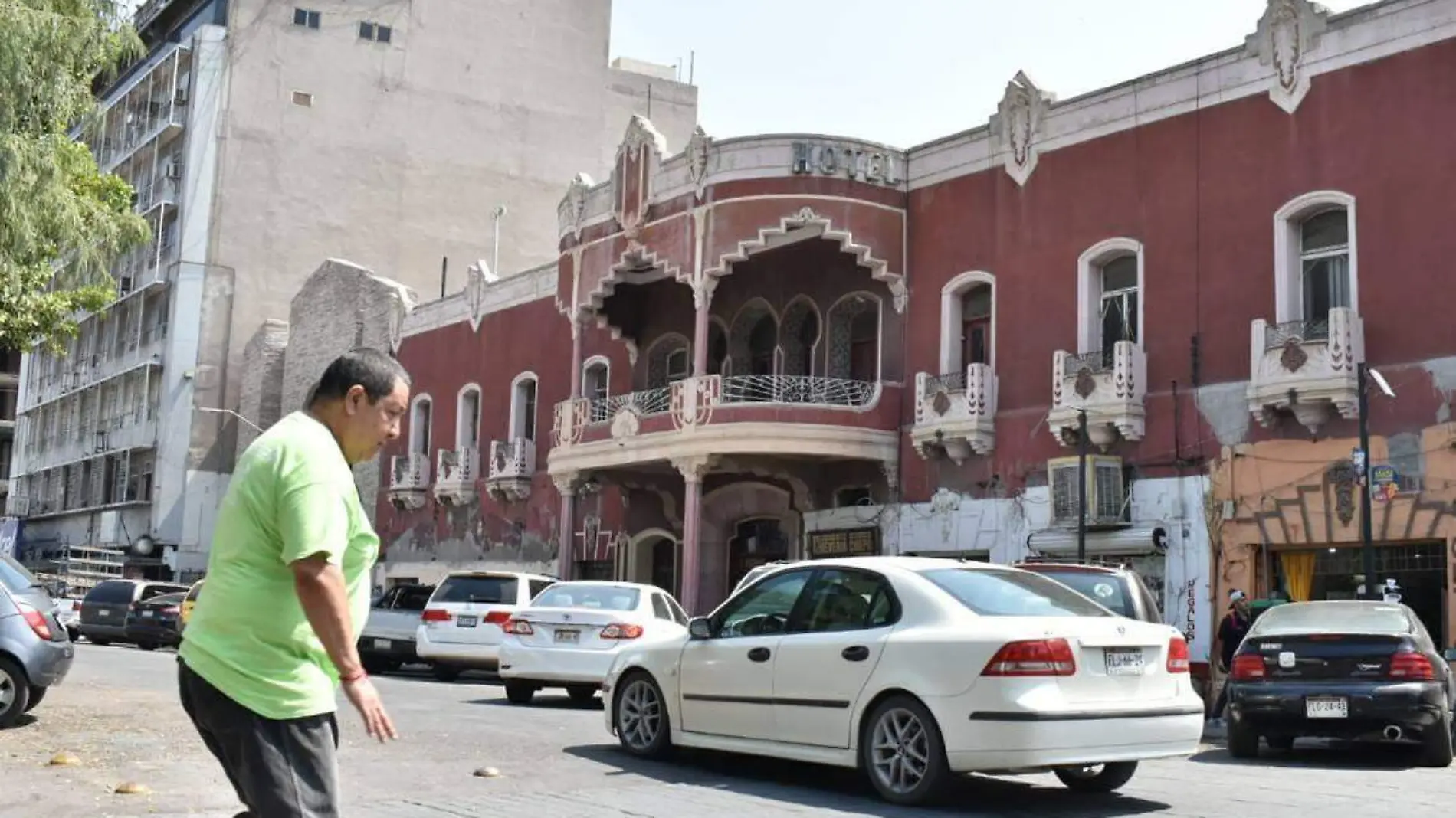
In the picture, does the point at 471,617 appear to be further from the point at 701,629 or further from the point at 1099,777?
the point at 1099,777

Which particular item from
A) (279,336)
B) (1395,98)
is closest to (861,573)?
(1395,98)

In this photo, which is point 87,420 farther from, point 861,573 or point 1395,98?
point 861,573

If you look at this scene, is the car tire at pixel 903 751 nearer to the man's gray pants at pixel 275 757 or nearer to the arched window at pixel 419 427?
the man's gray pants at pixel 275 757

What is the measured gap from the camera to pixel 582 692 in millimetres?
17734

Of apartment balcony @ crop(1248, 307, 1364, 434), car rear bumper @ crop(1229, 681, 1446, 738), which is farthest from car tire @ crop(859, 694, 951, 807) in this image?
apartment balcony @ crop(1248, 307, 1364, 434)

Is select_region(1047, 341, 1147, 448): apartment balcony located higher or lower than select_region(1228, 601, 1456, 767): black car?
higher

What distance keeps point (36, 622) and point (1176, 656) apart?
9221 mm

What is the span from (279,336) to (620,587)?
33.5 metres

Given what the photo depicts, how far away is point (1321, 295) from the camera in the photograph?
20.8 m

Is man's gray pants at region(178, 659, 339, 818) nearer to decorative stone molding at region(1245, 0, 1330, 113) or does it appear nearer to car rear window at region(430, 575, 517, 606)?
car rear window at region(430, 575, 517, 606)

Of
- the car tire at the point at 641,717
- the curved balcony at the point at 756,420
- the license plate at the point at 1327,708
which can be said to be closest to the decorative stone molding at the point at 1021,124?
the curved balcony at the point at 756,420

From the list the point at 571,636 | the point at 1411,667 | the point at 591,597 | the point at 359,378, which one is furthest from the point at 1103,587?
the point at 359,378

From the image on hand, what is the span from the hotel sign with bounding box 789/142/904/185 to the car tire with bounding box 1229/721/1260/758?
1425 centimetres

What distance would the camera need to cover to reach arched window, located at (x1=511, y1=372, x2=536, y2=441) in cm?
3575
